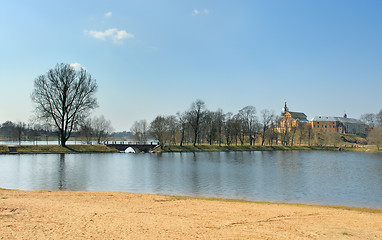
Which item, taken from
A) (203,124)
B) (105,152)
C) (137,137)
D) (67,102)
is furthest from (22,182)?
(137,137)

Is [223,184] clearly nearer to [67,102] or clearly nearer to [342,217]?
[342,217]

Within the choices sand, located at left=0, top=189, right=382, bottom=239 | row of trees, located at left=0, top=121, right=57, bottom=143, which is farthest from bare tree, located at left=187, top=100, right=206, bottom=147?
sand, located at left=0, top=189, right=382, bottom=239

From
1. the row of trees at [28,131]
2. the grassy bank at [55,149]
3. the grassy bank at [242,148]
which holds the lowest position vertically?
the grassy bank at [242,148]

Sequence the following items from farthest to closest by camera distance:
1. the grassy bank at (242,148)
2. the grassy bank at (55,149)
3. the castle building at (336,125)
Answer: the castle building at (336,125) → the grassy bank at (242,148) → the grassy bank at (55,149)

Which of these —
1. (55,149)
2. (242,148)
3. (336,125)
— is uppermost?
(336,125)

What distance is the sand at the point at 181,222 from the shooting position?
33.7 feet

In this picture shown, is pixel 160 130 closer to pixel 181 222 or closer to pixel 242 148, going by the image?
pixel 242 148

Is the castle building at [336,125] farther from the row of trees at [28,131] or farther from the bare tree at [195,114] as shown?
the row of trees at [28,131]

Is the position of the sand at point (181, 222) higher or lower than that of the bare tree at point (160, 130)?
lower

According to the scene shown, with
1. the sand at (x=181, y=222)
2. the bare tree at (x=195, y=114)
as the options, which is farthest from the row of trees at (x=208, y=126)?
the sand at (x=181, y=222)

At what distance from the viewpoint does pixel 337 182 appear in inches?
1177

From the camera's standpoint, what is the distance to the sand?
33.7 ft

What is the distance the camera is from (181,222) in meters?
12.2

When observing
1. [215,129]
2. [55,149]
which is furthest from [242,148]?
[55,149]
